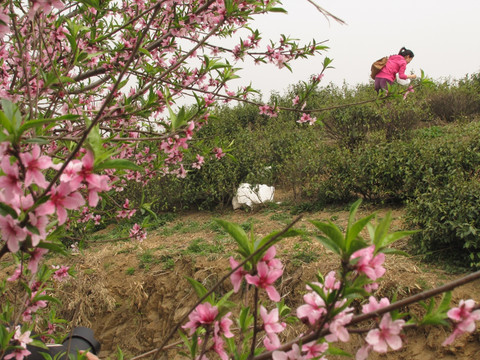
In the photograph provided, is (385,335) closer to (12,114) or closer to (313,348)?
(313,348)

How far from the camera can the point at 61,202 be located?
2.23 feet

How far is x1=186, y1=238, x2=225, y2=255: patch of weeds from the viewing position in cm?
466

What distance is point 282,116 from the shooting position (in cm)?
970

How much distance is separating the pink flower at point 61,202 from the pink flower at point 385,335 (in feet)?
2.00

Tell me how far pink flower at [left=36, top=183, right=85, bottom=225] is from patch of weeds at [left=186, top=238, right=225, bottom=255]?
3999 mm

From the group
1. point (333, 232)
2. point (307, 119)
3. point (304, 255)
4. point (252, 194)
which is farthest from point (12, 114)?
point (252, 194)

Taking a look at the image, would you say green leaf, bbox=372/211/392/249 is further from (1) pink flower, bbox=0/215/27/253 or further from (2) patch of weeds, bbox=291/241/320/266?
(2) patch of weeds, bbox=291/241/320/266

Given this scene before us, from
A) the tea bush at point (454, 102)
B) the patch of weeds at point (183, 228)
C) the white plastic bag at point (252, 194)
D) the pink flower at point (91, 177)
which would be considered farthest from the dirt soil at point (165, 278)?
the tea bush at point (454, 102)

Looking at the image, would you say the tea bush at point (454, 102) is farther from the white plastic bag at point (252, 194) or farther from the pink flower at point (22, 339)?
the pink flower at point (22, 339)

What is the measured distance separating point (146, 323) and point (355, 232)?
4513 millimetres

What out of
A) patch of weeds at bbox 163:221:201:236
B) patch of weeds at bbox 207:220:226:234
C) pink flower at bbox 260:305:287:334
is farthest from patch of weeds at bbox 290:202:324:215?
pink flower at bbox 260:305:287:334

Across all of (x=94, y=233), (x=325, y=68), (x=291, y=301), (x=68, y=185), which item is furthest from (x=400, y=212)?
(x=94, y=233)

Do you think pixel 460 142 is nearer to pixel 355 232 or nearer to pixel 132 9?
pixel 132 9

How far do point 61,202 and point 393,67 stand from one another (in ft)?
30.1
